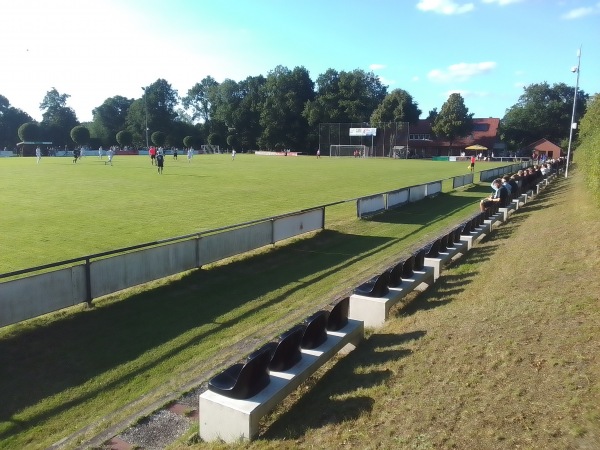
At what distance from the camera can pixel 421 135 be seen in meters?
95.8

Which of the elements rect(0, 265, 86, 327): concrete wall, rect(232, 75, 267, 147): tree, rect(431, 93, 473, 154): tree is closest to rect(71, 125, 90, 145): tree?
rect(232, 75, 267, 147): tree

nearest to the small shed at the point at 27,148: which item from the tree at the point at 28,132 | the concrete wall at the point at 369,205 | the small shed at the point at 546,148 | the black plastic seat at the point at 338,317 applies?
the tree at the point at 28,132

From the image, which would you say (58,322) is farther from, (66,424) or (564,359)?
(564,359)

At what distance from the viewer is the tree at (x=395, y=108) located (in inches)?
3442

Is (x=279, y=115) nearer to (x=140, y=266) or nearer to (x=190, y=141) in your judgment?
(x=190, y=141)

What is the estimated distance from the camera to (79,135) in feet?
283

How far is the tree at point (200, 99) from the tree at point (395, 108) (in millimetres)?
53630

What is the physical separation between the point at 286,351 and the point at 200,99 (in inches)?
5096

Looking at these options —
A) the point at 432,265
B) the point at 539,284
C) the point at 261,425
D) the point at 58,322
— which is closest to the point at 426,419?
the point at 261,425

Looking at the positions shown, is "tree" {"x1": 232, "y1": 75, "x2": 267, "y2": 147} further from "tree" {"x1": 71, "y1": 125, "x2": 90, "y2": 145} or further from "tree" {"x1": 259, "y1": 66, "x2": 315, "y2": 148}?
"tree" {"x1": 71, "y1": 125, "x2": 90, "y2": 145}

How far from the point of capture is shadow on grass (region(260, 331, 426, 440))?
4.39 metres

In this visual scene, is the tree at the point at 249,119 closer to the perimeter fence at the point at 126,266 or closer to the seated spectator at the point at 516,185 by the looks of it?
the seated spectator at the point at 516,185

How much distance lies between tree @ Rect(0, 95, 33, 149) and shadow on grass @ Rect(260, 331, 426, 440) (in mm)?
110108

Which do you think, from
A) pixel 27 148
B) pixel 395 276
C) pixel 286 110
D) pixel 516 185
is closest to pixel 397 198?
pixel 516 185
